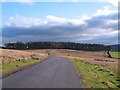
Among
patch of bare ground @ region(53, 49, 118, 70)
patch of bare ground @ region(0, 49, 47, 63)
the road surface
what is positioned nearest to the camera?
the road surface

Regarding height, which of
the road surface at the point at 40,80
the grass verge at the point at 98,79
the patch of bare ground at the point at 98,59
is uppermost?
the road surface at the point at 40,80

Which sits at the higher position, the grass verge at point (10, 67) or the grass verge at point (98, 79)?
the grass verge at point (10, 67)

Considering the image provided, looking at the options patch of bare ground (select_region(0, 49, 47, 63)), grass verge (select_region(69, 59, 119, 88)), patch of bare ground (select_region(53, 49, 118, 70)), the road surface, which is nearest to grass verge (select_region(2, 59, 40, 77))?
the road surface

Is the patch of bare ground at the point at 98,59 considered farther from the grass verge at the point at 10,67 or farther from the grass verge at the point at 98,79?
the grass verge at the point at 10,67

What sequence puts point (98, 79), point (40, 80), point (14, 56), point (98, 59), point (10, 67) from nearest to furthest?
1. point (40, 80)
2. point (98, 79)
3. point (10, 67)
4. point (14, 56)
5. point (98, 59)

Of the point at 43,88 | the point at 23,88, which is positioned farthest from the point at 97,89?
the point at 23,88

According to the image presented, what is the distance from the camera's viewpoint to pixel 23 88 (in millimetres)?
17203

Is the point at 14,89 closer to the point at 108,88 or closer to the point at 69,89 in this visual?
the point at 69,89

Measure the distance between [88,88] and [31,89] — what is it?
3.67 m

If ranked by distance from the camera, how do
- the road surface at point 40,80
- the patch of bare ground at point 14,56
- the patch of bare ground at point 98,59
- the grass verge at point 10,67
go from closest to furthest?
the road surface at point 40,80 < the grass verge at point 10,67 < the patch of bare ground at point 14,56 < the patch of bare ground at point 98,59

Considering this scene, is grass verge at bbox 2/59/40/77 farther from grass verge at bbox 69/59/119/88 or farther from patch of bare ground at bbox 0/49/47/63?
grass verge at bbox 69/59/119/88

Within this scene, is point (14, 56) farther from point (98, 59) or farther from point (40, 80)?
Answer: point (98, 59)

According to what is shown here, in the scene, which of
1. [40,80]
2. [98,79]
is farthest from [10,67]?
[40,80]

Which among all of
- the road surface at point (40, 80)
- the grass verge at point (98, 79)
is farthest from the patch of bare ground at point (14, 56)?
the road surface at point (40, 80)
